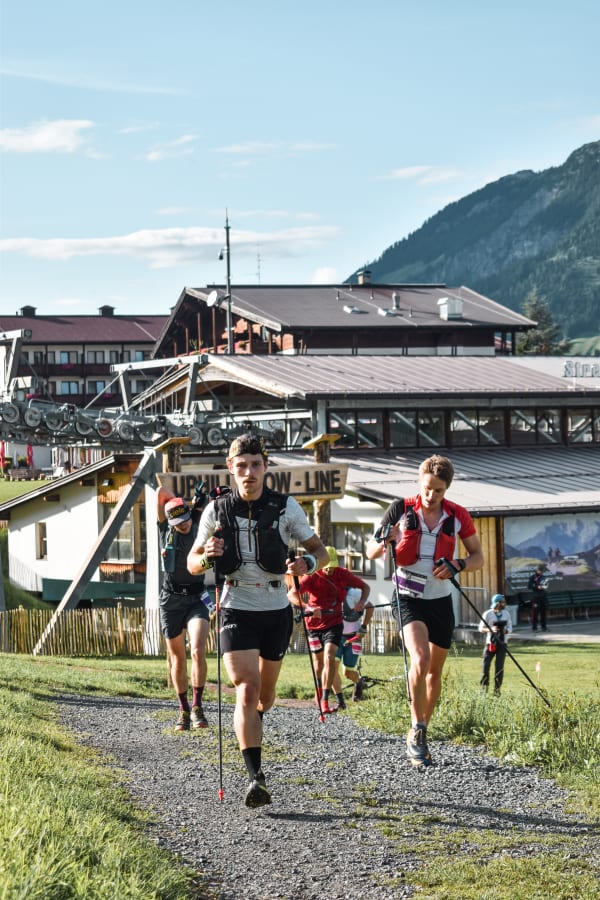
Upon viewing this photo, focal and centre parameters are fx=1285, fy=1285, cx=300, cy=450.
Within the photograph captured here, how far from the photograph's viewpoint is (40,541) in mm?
38938

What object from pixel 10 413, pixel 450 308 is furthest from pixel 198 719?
pixel 450 308

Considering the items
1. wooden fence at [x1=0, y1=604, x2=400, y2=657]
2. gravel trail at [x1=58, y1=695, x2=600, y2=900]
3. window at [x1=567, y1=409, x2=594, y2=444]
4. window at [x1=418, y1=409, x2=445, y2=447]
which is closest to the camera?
gravel trail at [x1=58, y1=695, x2=600, y2=900]

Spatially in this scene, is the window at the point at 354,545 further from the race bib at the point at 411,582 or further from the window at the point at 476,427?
the race bib at the point at 411,582

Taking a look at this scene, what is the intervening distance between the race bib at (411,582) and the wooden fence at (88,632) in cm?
1650

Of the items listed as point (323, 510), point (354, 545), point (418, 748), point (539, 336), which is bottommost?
point (354, 545)

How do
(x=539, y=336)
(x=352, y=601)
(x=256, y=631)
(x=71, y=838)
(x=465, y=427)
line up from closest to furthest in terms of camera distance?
(x=71, y=838) < (x=256, y=631) < (x=352, y=601) < (x=465, y=427) < (x=539, y=336)

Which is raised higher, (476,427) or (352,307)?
(352,307)

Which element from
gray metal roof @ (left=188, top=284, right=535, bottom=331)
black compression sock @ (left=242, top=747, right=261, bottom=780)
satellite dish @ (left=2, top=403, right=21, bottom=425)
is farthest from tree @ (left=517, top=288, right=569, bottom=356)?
black compression sock @ (left=242, top=747, right=261, bottom=780)

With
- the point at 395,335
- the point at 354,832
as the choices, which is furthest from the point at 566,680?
the point at 395,335

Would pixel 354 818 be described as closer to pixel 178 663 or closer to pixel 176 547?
pixel 176 547

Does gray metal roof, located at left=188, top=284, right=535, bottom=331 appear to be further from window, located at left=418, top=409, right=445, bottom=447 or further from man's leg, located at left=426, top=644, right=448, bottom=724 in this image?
man's leg, located at left=426, top=644, right=448, bottom=724

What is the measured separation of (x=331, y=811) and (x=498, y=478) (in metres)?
28.5

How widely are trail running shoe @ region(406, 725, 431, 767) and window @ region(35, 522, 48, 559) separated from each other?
1238 inches

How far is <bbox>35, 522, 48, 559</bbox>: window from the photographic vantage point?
38906 millimetres
